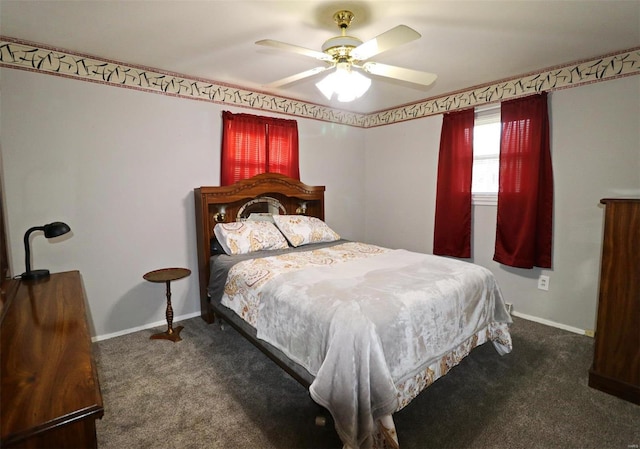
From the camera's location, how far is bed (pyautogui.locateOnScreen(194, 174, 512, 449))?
4.80 ft

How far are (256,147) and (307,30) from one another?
156 centimetres

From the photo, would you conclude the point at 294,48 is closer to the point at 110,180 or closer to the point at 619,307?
the point at 110,180

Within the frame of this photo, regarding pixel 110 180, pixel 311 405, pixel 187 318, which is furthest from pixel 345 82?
pixel 187 318

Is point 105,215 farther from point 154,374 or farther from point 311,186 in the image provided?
point 311,186

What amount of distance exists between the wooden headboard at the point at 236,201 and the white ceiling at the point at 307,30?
1.09m

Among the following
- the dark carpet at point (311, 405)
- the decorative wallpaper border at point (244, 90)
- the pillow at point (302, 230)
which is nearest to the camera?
the dark carpet at point (311, 405)

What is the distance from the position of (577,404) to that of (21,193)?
157 inches

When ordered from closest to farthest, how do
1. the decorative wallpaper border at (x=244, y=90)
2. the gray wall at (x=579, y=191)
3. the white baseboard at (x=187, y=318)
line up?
1. the decorative wallpaper border at (x=244, y=90)
2. the gray wall at (x=579, y=191)
3. the white baseboard at (x=187, y=318)

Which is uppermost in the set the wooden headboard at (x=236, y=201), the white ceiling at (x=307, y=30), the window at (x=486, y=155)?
the white ceiling at (x=307, y=30)

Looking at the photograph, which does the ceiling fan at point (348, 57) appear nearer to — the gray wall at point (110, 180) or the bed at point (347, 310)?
the bed at point (347, 310)

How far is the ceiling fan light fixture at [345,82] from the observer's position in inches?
74.7

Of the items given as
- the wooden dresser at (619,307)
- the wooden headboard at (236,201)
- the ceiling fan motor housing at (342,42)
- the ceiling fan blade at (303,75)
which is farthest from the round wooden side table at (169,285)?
the wooden dresser at (619,307)

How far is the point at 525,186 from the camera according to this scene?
9.93ft

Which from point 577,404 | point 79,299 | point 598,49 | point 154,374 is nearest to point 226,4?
point 79,299
